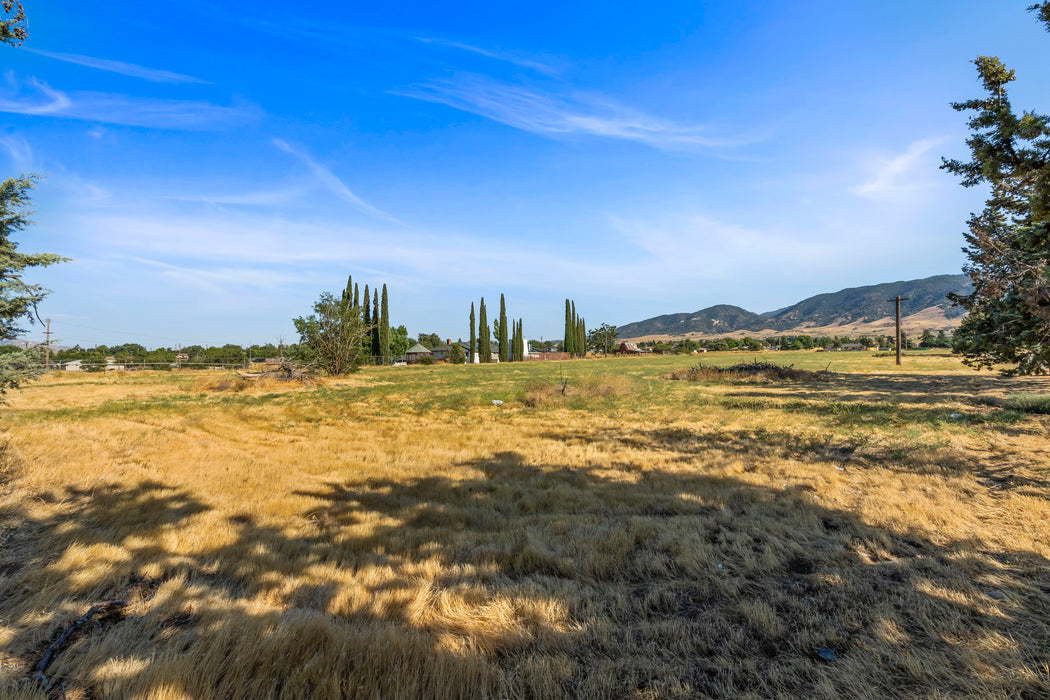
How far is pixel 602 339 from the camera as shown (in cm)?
11581

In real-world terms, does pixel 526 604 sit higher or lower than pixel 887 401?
higher

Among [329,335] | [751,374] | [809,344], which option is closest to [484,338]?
[329,335]

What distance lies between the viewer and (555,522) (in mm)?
5406

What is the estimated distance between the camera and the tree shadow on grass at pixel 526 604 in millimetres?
2434

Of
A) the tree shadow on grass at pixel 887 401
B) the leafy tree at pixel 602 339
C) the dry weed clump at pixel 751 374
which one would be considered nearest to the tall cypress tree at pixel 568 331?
the leafy tree at pixel 602 339

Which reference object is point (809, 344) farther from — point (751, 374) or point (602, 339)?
point (751, 374)

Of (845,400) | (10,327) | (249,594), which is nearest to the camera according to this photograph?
(249,594)

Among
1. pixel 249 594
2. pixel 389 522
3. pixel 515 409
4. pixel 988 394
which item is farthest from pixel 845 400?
pixel 249 594

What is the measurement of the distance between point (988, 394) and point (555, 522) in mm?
22224

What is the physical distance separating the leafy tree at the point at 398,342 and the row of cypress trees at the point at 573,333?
36566 mm

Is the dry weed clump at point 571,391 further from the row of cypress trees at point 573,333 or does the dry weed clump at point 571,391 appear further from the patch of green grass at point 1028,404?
the row of cypress trees at point 573,333

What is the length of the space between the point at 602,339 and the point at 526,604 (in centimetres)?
11452

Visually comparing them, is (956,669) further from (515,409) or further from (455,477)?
(515,409)

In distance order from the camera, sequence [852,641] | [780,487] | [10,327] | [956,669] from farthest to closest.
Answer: [10,327]
[780,487]
[852,641]
[956,669]
